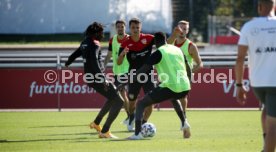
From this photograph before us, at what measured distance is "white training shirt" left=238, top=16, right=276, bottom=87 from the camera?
11.2 m

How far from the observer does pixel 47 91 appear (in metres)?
27.1

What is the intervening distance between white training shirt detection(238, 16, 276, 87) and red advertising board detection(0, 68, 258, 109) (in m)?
15.6

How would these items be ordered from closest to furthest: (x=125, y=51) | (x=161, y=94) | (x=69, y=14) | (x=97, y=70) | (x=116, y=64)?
(x=161, y=94) → (x=97, y=70) → (x=125, y=51) → (x=116, y=64) → (x=69, y=14)

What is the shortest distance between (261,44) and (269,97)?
662 millimetres

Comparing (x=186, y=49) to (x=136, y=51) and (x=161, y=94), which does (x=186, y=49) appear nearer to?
(x=136, y=51)

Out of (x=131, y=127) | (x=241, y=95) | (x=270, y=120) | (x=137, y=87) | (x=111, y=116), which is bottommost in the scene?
(x=131, y=127)

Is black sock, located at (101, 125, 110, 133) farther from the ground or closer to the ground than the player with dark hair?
closer to the ground

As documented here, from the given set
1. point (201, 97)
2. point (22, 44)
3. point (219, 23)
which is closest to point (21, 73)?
point (201, 97)

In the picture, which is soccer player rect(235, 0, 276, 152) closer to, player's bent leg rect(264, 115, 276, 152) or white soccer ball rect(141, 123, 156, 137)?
player's bent leg rect(264, 115, 276, 152)

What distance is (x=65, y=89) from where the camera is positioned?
89.0 ft

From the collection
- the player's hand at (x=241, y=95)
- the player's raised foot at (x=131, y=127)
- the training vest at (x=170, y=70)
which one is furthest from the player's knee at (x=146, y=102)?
the player's hand at (x=241, y=95)

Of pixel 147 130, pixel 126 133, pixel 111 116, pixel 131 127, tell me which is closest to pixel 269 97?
pixel 147 130

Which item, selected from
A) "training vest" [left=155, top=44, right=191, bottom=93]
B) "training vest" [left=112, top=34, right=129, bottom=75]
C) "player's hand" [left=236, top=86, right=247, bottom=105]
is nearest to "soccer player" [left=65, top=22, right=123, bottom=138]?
"training vest" [left=155, top=44, right=191, bottom=93]

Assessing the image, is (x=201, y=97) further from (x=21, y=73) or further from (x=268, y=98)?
(x=268, y=98)
